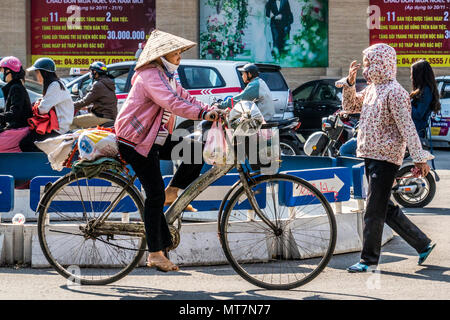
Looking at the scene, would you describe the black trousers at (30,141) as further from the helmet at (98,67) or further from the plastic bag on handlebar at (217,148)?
the plastic bag on handlebar at (217,148)

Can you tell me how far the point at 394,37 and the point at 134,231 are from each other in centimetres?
1826

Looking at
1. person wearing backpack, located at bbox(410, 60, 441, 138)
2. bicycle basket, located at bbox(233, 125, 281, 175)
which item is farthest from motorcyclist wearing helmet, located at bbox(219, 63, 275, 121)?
bicycle basket, located at bbox(233, 125, 281, 175)

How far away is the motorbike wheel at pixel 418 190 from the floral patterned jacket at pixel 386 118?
365 centimetres

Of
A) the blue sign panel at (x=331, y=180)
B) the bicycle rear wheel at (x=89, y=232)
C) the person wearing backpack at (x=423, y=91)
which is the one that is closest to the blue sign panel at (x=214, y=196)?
the blue sign panel at (x=331, y=180)

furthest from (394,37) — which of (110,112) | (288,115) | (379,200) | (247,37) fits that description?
(379,200)

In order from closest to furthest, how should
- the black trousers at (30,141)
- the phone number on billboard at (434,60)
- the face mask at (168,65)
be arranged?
the face mask at (168,65) < the black trousers at (30,141) < the phone number on billboard at (434,60)

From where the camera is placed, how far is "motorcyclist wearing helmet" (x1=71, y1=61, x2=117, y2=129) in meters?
11.8

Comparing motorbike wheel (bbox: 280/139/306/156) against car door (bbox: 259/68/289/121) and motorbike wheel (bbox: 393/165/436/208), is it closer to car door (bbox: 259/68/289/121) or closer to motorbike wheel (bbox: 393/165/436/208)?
car door (bbox: 259/68/289/121)

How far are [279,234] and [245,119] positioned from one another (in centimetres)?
89

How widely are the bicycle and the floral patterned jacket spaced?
25.8 inches

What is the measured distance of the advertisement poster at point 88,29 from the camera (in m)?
23.5

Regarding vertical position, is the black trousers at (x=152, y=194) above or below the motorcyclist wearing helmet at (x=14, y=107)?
below

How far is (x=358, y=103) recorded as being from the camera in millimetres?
6582

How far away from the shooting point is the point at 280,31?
75.3ft
